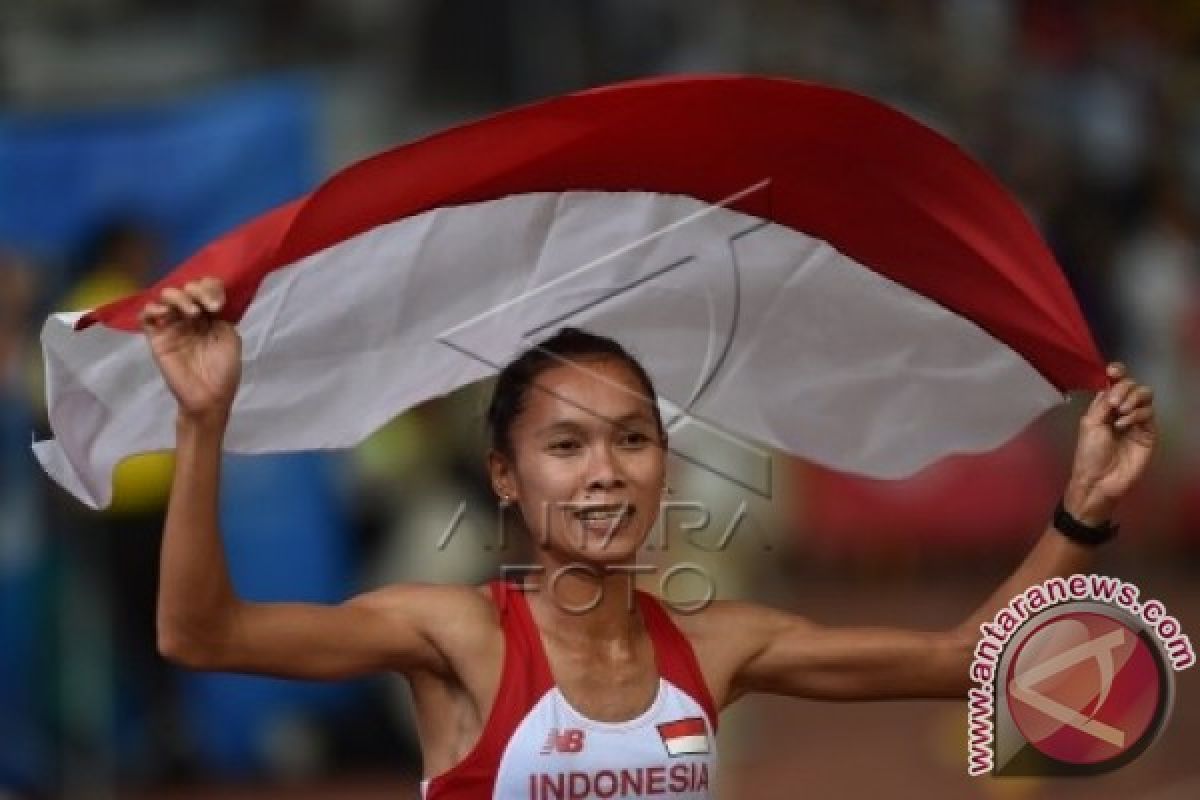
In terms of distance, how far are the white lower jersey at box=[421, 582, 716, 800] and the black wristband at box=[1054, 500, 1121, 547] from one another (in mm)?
794

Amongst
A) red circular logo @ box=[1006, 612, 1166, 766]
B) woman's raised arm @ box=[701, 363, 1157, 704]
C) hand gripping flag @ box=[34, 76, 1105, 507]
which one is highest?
hand gripping flag @ box=[34, 76, 1105, 507]

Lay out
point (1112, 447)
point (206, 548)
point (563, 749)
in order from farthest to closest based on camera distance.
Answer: point (1112, 447) < point (563, 749) < point (206, 548)

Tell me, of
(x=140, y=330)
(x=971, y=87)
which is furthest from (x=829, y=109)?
(x=971, y=87)

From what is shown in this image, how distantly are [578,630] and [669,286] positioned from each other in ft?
2.62

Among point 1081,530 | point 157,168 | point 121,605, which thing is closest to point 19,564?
point 121,605

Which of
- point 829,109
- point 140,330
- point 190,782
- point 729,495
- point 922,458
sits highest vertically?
point 829,109

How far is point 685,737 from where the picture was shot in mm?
4691

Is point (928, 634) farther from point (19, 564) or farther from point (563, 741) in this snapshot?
point (19, 564)

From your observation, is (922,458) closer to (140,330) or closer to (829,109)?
(829,109)

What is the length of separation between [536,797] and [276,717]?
5.90 meters

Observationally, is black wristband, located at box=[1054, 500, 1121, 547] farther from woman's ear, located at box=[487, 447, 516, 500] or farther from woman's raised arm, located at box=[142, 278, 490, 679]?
woman's raised arm, located at box=[142, 278, 490, 679]

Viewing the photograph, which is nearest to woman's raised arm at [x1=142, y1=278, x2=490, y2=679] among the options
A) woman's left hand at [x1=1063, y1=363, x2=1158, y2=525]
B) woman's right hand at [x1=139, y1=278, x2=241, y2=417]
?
woman's right hand at [x1=139, y1=278, x2=241, y2=417]

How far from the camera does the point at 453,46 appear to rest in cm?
1542

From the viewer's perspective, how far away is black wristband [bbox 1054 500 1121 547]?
197 inches
